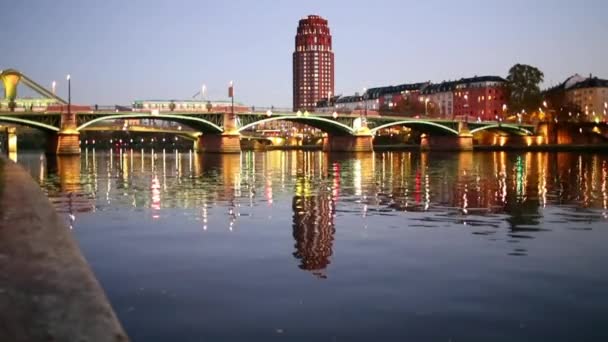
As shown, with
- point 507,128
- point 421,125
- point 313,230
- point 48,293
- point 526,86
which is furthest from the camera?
point 526,86

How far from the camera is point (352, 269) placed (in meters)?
12.0

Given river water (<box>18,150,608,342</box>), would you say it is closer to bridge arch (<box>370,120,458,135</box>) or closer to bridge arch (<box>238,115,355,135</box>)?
bridge arch (<box>238,115,355,135</box>)

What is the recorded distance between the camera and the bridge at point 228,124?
3784 inches

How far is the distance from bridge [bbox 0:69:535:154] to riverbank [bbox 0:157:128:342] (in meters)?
86.7

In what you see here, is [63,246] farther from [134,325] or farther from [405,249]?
[405,249]

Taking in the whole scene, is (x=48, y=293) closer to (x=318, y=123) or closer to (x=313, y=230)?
(x=313, y=230)

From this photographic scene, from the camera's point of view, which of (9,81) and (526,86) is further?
(526,86)

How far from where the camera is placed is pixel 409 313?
29.5 feet

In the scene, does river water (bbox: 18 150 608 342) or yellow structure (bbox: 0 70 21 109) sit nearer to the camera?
river water (bbox: 18 150 608 342)

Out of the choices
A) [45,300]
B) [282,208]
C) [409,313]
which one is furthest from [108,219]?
[45,300]

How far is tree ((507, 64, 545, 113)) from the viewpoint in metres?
153

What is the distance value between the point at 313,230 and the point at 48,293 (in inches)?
457

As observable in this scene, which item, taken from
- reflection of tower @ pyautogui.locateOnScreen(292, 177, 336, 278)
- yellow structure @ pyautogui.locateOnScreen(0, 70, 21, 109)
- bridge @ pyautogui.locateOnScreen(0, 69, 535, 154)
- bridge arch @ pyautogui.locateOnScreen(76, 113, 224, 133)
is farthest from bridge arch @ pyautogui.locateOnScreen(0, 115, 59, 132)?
reflection of tower @ pyautogui.locateOnScreen(292, 177, 336, 278)

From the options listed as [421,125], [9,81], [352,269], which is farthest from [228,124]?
[352,269]
